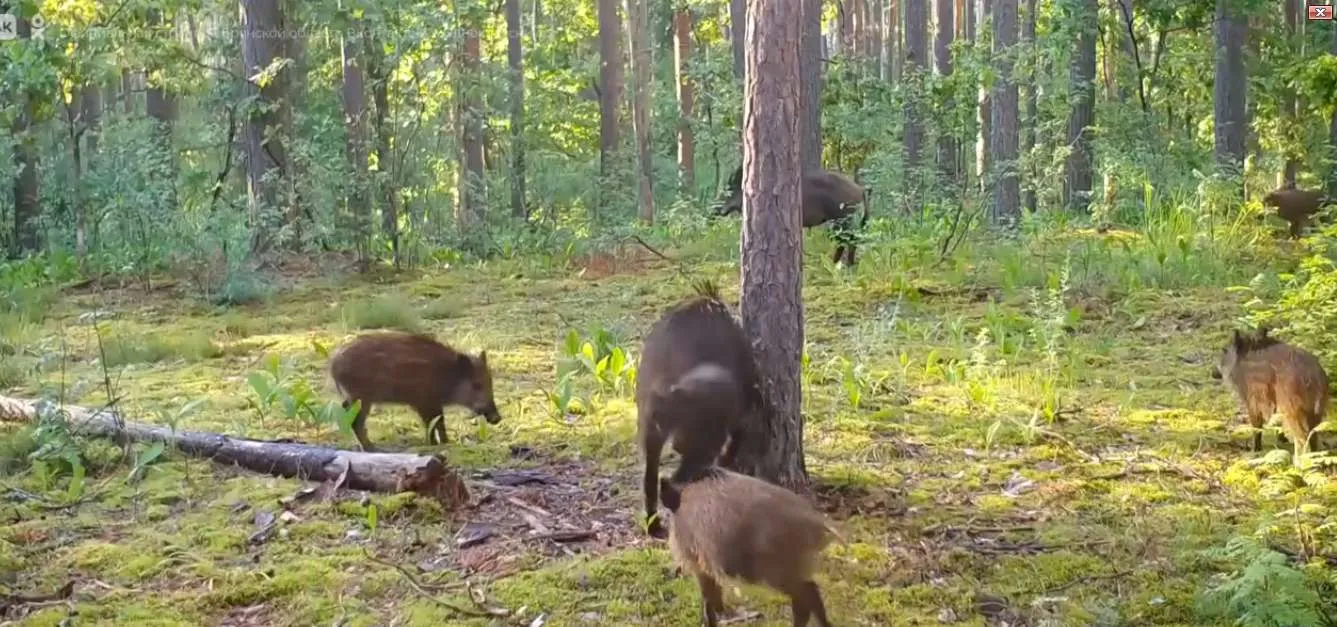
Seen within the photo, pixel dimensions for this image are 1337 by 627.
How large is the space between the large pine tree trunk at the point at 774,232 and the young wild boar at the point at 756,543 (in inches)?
43.9

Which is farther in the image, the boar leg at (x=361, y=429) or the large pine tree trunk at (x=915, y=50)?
the large pine tree trunk at (x=915, y=50)

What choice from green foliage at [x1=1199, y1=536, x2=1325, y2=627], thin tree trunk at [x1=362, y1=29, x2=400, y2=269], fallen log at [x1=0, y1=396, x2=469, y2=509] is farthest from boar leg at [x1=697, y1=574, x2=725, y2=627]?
thin tree trunk at [x1=362, y1=29, x2=400, y2=269]

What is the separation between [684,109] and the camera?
29156mm

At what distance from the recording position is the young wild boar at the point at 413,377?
6.35 m

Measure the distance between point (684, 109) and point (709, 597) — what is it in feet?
85.1

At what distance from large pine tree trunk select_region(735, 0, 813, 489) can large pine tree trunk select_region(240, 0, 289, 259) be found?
8839mm

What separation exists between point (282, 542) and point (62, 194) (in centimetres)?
1123

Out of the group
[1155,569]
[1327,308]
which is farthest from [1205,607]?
[1327,308]

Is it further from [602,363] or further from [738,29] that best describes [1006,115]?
[602,363]

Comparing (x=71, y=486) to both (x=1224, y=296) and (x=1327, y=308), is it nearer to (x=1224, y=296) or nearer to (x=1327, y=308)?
(x=1327, y=308)

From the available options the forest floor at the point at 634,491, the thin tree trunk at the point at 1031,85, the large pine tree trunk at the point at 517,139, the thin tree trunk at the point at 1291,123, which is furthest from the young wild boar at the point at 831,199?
the thin tree trunk at the point at 1291,123

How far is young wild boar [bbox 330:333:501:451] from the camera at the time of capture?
250 inches

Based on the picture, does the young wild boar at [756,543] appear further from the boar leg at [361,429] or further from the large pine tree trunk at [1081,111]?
the large pine tree trunk at [1081,111]

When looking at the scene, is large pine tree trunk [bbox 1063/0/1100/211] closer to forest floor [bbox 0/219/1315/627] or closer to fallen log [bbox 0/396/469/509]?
forest floor [bbox 0/219/1315/627]
